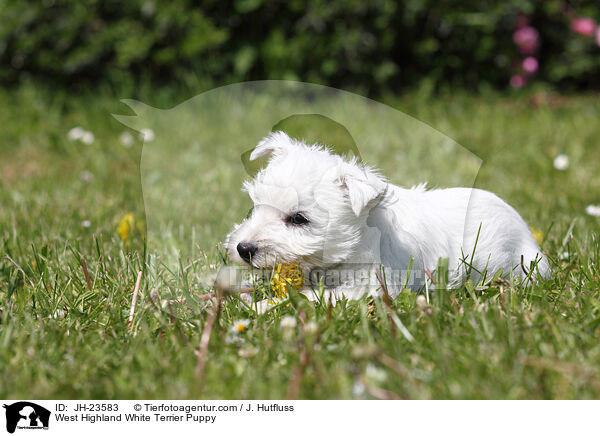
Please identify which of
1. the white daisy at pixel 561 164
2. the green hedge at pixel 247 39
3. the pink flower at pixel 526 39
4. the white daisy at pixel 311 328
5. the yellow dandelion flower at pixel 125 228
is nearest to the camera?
the white daisy at pixel 311 328

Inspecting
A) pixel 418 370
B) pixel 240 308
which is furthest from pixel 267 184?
pixel 418 370

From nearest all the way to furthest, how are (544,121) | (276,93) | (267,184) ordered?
1. (267,184)
2. (276,93)
3. (544,121)

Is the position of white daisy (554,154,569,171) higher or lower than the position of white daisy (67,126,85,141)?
lower

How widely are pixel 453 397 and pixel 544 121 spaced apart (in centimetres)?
598

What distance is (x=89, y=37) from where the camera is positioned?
25.6ft

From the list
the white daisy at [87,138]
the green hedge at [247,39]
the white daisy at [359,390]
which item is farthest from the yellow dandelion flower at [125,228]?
the green hedge at [247,39]

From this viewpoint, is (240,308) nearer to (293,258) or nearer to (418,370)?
(293,258)

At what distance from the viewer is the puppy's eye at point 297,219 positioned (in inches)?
99.5

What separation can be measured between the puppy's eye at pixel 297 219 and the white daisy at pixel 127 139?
4158 millimetres

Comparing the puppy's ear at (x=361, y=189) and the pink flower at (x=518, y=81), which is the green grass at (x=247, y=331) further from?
the pink flower at (x=518, y=81)

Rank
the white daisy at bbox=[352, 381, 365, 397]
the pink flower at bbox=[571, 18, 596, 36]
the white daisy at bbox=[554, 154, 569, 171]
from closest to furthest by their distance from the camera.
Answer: the white daisy at bbox=[352, 381, 365, 397] → the white daisy at bbox=[554, 154, 569, 171] → the pink flower at bbox=[571, 18, 596, 36]

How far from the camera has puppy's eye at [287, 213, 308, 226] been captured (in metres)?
2.53

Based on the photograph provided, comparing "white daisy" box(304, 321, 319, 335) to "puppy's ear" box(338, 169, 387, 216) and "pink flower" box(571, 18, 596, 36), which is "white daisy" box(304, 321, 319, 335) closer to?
"puppy's ear" box(338, 169, 387, 216)
